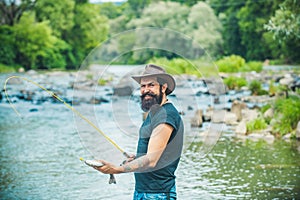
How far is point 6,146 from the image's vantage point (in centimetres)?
1266

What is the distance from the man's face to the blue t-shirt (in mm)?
47

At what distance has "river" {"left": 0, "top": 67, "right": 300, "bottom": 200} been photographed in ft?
26.9

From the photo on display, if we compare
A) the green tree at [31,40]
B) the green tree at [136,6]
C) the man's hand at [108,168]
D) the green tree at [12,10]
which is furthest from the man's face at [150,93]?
the green tree at [136,6]

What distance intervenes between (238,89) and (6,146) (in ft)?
56.0

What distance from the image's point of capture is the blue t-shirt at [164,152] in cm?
385

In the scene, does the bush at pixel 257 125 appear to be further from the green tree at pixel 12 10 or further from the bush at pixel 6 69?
the green tree at pixel 12 10

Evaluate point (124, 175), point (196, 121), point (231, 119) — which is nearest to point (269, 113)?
point (231, 119)

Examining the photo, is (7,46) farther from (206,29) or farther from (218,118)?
(218,118)

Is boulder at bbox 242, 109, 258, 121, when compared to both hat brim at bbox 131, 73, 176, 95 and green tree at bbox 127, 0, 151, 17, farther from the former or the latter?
green tree at bbox 127, 0, 151, 17

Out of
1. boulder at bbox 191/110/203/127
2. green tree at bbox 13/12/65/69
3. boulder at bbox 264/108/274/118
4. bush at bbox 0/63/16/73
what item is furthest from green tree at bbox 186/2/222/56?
boulder at bbox 264/108/274/118

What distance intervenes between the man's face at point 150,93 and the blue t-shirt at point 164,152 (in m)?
0.05

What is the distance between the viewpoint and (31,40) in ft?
175

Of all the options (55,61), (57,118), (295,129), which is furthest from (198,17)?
(295,129)

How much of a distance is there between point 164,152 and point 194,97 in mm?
2643
